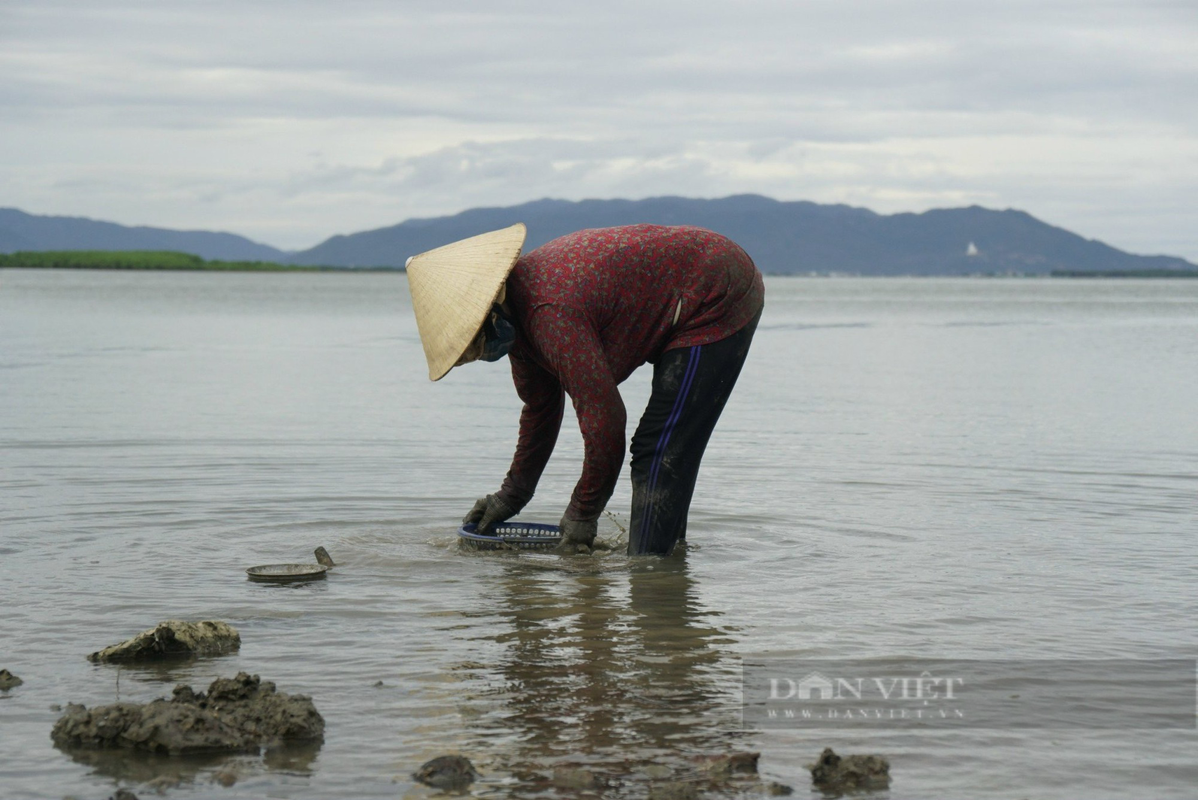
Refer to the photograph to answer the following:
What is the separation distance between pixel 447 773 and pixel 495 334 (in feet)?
9.11

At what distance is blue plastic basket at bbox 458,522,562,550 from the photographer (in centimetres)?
→ 753

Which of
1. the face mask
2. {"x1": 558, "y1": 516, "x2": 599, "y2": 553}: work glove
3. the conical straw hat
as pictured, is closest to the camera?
the conical straw hat

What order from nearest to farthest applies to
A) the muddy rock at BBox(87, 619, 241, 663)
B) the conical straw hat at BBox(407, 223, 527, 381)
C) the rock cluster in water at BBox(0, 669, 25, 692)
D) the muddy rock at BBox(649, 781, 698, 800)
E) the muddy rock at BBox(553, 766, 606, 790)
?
the muddy rock at BBox(649, 781, 698, 800), the muddy rock at BBox(553, 766, 606, 790), the rock cluster in water at BBox(0, 669, 25, 692), the muddy rock at BBox(87, 619, 241, 663), the conical straw hat at BBox(407, 223, 527, 381)

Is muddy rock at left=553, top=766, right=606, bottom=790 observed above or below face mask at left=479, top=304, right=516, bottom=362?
below

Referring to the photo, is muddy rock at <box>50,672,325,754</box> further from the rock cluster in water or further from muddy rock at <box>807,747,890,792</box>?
muddy rock at <box>807,747,890,792</box>

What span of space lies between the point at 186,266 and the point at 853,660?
146 metres

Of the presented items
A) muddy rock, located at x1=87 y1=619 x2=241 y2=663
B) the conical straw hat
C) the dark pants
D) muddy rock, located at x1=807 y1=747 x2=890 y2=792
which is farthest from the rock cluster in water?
the dark pants

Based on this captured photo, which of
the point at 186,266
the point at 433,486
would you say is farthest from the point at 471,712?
the point at 186,266

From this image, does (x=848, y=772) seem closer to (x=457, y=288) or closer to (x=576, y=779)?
(x=576, y=779)

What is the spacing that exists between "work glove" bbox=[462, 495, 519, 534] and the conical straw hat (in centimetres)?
118

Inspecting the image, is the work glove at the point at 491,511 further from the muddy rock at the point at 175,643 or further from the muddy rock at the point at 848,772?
the muddy rock at the point at 848,772

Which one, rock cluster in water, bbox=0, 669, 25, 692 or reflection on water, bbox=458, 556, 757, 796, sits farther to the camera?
rock cluster in water, bbox=0, 669, 25, 692

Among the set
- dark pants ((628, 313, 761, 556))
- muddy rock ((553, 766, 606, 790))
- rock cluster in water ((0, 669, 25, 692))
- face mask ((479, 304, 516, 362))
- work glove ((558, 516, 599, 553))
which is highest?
face mask ((479, 304, 516, 362))

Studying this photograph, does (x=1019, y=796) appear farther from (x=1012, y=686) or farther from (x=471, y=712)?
(x=471, y=712)
